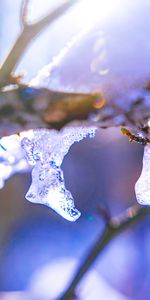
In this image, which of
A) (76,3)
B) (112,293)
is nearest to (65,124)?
(76,3)

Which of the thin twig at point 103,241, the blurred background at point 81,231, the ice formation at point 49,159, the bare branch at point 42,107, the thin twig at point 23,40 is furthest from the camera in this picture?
the blurred background at point 81,231

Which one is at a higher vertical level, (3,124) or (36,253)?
(3,124)

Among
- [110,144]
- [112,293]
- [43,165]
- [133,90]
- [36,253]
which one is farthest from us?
[36,253]

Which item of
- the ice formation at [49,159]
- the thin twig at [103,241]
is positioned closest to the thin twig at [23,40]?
the ice formation at [49,159]

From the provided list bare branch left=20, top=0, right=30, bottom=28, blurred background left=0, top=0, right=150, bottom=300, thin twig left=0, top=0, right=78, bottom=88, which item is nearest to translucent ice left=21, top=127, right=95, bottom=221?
thin twig left=0, top=0, right=78, bottom=88

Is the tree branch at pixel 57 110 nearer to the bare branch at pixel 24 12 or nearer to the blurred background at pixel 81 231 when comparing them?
the bare branch at pixel 24 12

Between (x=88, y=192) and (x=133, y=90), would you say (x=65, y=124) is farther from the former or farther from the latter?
(x=88, y=192)

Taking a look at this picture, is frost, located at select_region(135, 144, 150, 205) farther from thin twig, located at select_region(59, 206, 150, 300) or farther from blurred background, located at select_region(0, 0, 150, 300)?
blurred background, located at select_region(0, 0, 150, 300)
